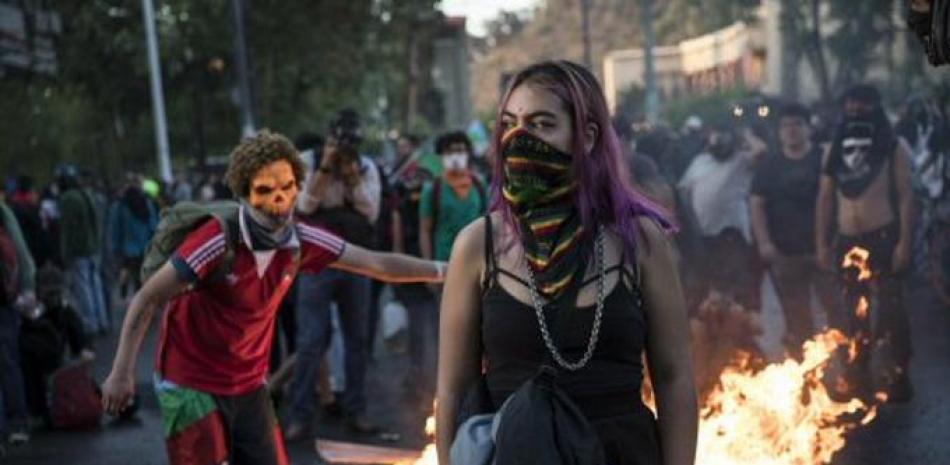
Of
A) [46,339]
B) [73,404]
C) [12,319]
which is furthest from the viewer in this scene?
[46,339]

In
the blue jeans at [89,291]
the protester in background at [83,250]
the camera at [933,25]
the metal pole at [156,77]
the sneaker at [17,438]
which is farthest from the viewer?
the metal pole at [156,77]

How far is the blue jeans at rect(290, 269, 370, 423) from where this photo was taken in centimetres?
878

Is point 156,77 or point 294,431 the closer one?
point 294,431

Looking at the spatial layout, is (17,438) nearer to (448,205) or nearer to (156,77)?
(448,205)

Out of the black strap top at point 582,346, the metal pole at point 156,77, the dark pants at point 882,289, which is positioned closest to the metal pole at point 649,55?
the metal pole at point 156,77

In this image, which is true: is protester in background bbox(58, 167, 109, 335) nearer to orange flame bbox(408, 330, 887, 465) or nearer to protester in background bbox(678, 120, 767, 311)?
protester in background bbox(678, 120, 767, 311)

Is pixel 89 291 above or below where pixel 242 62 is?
below

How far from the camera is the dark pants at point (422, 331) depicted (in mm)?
10273

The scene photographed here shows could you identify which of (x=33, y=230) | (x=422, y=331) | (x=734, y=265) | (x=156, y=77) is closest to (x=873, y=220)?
(x=734, y=265)

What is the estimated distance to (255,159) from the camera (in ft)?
18.5

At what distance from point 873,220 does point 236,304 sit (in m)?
4.80

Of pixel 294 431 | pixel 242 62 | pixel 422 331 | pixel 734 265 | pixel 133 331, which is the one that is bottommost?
pixel 294 431

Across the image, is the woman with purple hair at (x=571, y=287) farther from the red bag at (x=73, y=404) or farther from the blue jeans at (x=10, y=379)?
the red bag at (x=73, y=404)

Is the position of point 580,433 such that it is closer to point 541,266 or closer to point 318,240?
point 541,266
